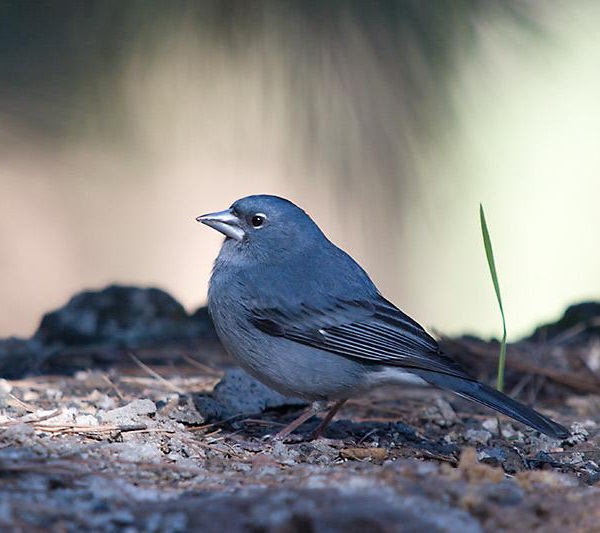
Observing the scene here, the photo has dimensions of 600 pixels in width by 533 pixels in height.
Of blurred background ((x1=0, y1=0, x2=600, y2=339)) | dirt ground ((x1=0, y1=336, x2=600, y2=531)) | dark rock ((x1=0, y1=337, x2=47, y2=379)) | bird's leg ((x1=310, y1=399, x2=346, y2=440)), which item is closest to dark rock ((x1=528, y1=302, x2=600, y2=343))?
blurred background ((x1=0, y1=0, x2=600, y2=339))

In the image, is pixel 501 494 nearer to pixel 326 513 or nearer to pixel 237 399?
pixel 326 513

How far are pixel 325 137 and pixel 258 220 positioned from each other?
2.88 feet

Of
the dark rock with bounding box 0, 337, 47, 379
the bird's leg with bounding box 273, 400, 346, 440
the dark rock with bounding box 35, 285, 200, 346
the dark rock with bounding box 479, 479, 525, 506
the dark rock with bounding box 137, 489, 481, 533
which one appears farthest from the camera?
the dark rock with bounding box 35, 285, 200, 346

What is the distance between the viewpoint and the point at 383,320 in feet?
14.0

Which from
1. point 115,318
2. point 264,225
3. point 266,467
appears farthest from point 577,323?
point 266,467

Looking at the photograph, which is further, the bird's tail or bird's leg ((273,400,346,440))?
bird's leg ((273,400,346,440))

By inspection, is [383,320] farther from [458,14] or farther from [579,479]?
[458,14]

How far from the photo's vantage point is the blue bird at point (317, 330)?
4.11 metres

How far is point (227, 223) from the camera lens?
4688 mm

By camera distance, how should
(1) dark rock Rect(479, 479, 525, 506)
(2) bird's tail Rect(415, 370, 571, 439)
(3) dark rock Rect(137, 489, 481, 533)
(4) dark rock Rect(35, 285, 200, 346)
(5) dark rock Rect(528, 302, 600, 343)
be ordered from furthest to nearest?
(5) dark rock Rect(528, 302, 600, 343) < (4) dark rock Rect(35, 285, 200, 346) < (2) bird's tail Rect(415, 370, 571, 439) < (1) dark rock Rect(479, 479, 525, 506) < (3) dark rock Rect(137, 489, 481, 533)

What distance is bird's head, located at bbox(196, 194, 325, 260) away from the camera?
15.2 feet

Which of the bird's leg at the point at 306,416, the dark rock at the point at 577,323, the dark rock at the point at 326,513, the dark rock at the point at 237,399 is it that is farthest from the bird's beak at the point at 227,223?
the dark rock at the point at 577,323

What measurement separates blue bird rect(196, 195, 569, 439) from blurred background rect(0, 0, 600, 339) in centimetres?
89

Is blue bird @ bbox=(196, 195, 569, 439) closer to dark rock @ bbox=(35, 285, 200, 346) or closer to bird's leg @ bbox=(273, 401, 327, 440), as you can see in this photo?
bird's leg @ bbox=(273, 401, 327, 440)
